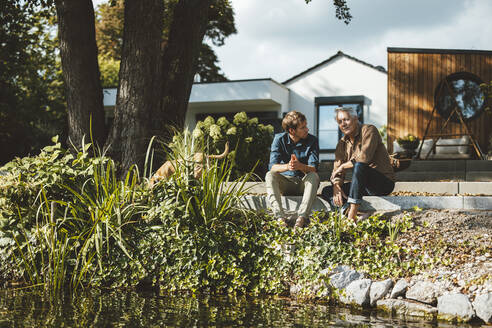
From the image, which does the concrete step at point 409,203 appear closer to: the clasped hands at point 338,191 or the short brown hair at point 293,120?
Answer: the clasped hands at point 338,191

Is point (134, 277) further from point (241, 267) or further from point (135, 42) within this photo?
point (135, 42)

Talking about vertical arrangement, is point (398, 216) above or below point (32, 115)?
below

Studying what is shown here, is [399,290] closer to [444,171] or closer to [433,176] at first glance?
[433,176]

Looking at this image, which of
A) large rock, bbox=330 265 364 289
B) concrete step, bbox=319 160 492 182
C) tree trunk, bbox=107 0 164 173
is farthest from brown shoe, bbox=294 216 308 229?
concrete step, bbox=319 160 492 182

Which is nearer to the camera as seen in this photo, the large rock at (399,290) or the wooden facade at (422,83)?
the large rock at (399,290)

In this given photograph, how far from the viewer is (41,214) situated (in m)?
5.46

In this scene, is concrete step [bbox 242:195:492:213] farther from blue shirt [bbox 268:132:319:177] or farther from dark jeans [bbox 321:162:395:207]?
blue shirt [bbox 268:132:319:177]

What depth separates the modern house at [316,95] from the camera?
18844 mm

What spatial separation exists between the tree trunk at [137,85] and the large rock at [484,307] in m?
4.58

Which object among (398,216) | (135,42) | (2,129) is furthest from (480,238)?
(2,129)

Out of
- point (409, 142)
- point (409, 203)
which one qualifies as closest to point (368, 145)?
point (409, 203)

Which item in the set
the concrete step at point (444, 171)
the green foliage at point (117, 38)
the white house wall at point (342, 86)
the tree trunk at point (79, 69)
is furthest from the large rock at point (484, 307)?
the green foliage at point (117, 38)

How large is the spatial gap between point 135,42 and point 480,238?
16.3ft

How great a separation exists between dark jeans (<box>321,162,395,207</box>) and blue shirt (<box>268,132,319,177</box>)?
0.48 m
